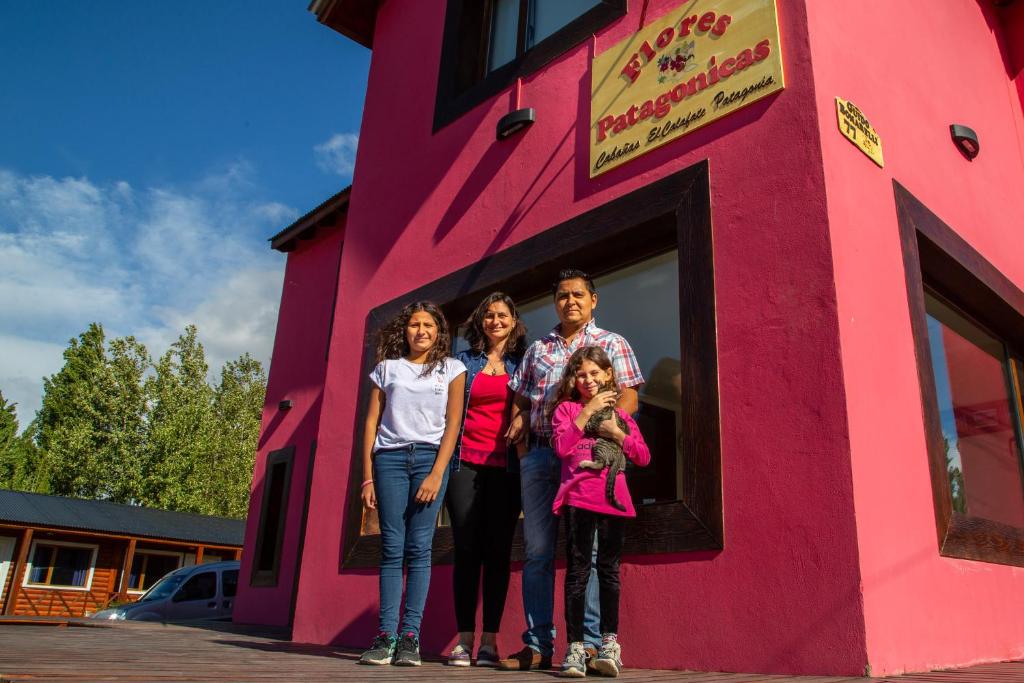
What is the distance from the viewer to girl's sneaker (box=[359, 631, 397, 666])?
329cm

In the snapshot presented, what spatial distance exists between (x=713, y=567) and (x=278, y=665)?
1.85 meters

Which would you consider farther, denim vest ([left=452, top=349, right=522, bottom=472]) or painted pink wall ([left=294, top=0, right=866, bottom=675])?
denim vest ([left=452, top=349, right=522, bottom=472])

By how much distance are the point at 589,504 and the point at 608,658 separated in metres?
0.58

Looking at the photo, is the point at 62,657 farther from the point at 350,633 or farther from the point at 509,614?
the point at 350,633

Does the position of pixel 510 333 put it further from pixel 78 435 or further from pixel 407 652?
pixel 78 435

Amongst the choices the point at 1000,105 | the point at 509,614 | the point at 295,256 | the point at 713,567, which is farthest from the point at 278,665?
the point at 295,256

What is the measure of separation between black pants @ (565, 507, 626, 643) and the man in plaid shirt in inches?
3.3

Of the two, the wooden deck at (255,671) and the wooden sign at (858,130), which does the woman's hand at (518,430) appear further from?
the wooden sign at (858,130)

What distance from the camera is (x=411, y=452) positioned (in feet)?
12.2

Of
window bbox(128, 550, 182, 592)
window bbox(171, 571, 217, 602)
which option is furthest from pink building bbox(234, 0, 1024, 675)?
window bbox(128, 550, 182, 592)

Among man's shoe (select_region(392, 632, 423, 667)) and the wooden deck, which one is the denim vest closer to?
man's shoe (select_region(392, 632, 423, 667))

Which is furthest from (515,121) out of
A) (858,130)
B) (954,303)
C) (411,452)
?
(954,303)

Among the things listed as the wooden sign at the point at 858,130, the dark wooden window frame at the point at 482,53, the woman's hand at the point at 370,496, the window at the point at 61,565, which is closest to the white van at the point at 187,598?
the dark wooden window frame at the point at 482,53

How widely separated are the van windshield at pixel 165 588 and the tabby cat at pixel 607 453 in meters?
12.8
